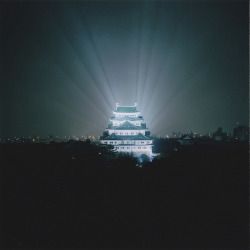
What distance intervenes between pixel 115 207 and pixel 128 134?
21.8m

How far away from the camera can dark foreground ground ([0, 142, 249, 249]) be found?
39.2 ft

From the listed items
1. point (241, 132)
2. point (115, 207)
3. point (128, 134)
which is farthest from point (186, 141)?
point (241, 132)

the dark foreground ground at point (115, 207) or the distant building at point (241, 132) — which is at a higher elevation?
the distant building at point (241, 132)

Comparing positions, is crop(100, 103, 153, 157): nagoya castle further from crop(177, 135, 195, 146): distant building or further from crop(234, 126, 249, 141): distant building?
crop(234, 126, 249, 141): distant building

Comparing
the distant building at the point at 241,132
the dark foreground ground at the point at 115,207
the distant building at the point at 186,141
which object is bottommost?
the dark foreground ground at the point at 115,207

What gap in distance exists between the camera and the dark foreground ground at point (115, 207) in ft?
39.2

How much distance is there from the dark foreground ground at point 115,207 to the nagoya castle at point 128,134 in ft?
45.7

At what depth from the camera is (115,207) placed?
14.5m

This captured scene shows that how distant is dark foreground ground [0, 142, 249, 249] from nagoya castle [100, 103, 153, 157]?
1393cm

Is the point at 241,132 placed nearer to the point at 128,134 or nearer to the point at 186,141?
the point at 186,141

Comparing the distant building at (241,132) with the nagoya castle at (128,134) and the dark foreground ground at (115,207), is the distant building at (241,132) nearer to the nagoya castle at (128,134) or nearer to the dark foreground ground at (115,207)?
the nagoya castle at (128,134)

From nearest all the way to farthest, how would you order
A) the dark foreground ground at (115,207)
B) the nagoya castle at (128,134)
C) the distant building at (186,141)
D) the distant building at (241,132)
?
the dark foreground ground at (115,207)
the nagoya castle at (128,134)
the distant building at (186,141)
the distant building at (241,132)

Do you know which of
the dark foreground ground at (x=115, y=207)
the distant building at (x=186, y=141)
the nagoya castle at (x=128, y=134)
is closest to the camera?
the dark foreground ground at (x=115, y=207)

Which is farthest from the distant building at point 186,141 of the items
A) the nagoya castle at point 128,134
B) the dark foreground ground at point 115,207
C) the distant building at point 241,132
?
the distant building at point 241,132
